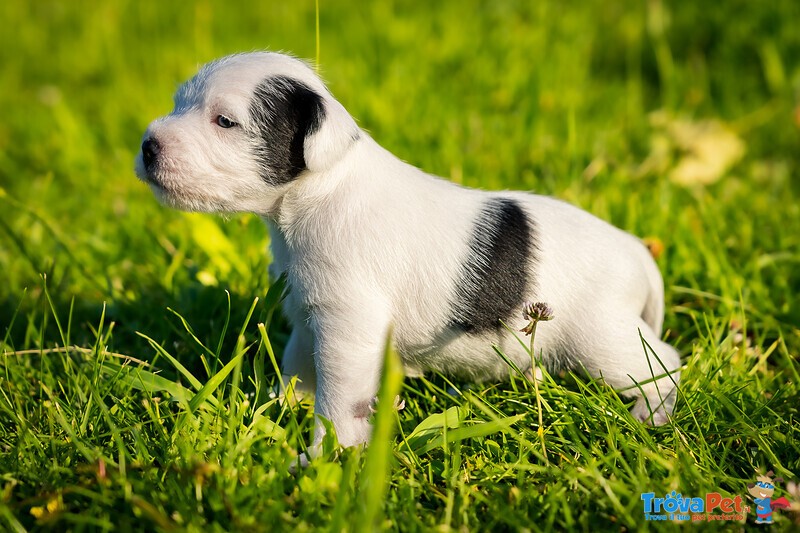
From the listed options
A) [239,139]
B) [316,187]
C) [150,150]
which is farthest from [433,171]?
[150,150]

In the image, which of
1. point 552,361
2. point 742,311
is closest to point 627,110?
point 742,311

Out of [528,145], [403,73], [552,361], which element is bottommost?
[552,361]

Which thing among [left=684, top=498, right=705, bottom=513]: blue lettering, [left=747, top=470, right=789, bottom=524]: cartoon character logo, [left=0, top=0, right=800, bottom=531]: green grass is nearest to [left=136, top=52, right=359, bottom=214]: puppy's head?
[left=0, top=0, right=800, bottom=531]: green grass

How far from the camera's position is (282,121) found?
7.98 feet

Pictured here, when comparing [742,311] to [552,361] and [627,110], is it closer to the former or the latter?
[552,361]

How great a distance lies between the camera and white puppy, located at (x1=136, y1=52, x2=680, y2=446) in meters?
2.43

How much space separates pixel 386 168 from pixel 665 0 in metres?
5.11

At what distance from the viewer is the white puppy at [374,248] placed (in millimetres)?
2426

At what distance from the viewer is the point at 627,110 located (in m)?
5.60

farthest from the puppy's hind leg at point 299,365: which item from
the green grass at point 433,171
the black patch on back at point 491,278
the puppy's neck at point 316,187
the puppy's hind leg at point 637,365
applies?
the puppy's hind leg at point 637,365

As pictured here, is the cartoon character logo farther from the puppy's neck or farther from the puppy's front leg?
the puppy's neck

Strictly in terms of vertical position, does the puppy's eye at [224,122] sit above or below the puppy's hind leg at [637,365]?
above

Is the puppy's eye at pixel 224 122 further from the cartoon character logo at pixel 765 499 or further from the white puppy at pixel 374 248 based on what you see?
the cartoon character logo at pixel 765 499

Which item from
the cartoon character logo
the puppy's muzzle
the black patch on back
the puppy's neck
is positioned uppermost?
the puppy's muzzle
